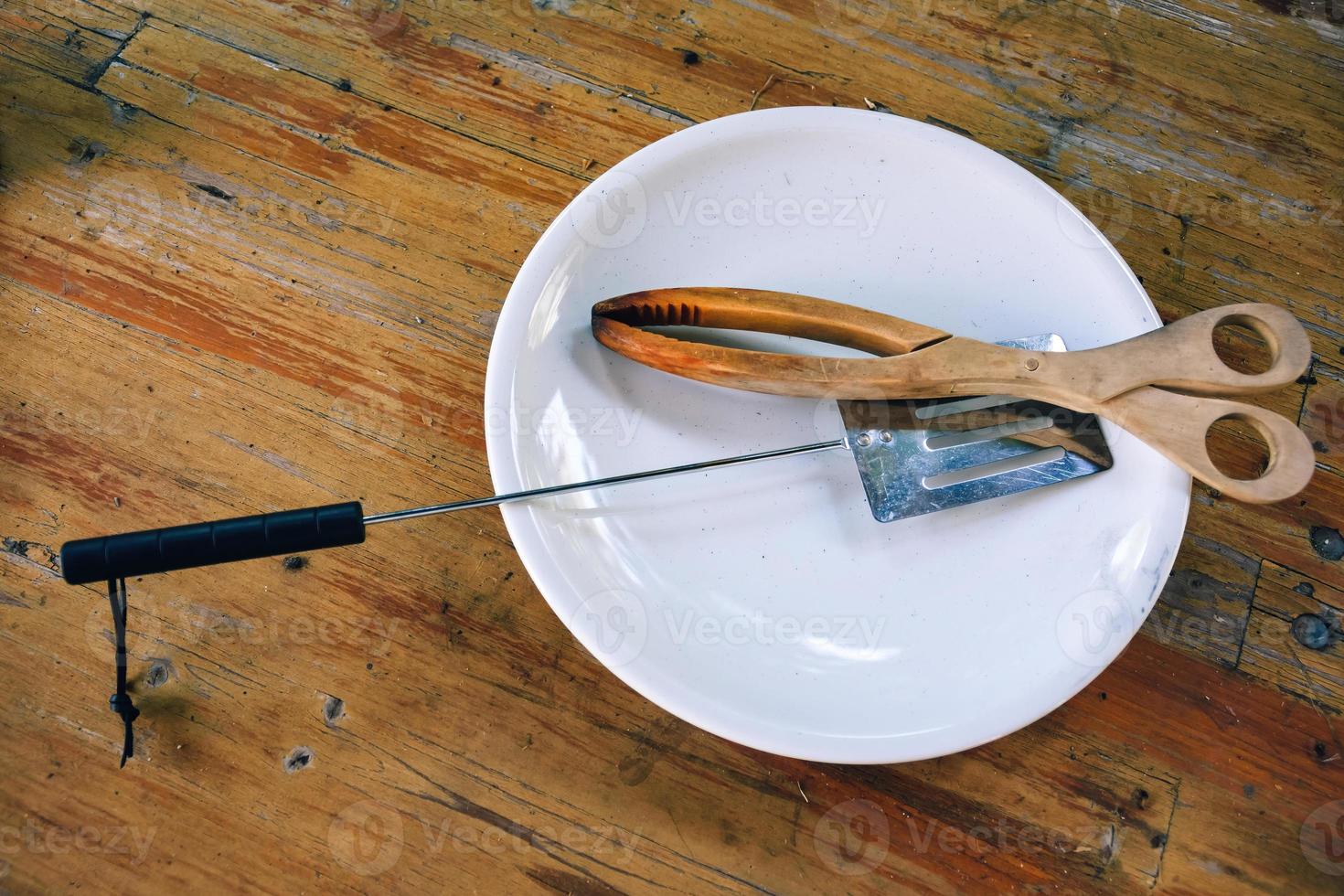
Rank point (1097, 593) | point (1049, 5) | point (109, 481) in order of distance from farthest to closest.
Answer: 1. point (1049, 5)
2. point (109, 481)
3. point (1097, 593)

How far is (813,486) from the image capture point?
69cm

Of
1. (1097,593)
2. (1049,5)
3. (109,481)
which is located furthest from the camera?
(1049,5)

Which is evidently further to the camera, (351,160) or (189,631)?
(351,160)

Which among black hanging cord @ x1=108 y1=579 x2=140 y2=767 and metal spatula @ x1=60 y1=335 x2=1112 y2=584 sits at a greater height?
metal spatula @ x1=60 y1=335 x2=1112 y2=584

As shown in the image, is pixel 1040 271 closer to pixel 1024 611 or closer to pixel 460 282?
pixel 1024 611

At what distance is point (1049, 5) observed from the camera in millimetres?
903

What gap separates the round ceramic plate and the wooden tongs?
0.05 m

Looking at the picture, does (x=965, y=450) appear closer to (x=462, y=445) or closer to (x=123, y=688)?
(x=462, y=445)

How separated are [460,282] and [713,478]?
31 centimetres

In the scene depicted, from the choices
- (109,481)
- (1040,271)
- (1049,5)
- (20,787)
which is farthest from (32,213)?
(1049,5)

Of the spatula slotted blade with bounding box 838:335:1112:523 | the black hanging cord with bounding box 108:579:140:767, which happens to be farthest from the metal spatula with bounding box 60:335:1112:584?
the black hanging cord with bounding box 108:579:140:767

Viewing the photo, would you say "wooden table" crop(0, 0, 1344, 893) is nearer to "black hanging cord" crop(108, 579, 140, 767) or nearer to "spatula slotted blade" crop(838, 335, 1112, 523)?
"black hanging cord" crop(108, 579, 140, 767)

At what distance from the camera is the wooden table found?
28.0 inches

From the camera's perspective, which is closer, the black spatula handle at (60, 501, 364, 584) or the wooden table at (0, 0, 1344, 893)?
the black spatula handle at (60, 501, 364, 584)
